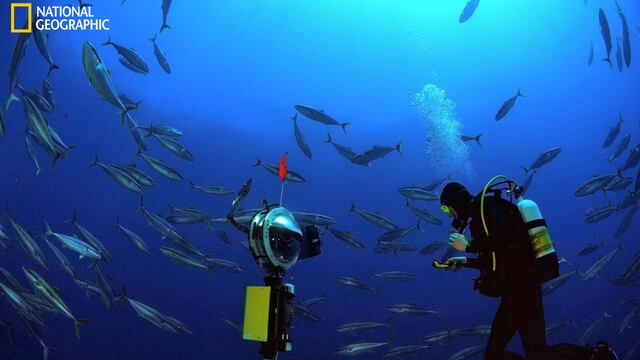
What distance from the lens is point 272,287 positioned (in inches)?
97.8

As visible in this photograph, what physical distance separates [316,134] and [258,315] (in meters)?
14.3

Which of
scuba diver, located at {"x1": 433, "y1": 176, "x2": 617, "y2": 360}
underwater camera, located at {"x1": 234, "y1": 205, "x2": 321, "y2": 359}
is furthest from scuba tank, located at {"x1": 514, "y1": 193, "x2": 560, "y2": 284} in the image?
underwater camera, located at {"x1": 234, "y1": 205, "x2": 321, "y2": 359}

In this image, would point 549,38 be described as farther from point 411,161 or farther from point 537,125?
point 411,161

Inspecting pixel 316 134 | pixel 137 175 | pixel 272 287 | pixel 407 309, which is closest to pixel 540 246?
pixel 272 287

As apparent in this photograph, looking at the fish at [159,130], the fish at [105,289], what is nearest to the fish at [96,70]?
the fish at [159,130]

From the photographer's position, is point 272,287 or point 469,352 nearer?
point 272,287

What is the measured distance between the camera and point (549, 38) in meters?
15.9

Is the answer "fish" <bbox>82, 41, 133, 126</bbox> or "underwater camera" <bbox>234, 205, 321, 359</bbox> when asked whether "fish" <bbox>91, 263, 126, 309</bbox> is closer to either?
"fish" <bbox>82, 41, 133, 126</bbox>

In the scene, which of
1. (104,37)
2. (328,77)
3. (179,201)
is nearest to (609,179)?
(328,77)

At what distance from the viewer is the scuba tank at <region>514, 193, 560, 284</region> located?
10.2ft

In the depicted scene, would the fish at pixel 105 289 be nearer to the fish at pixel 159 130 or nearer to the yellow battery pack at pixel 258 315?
the fish at pixel 159 130

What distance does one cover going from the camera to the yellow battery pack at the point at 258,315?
2.41 meters

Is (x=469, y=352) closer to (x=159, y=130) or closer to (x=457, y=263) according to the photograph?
(x=457, y=263)

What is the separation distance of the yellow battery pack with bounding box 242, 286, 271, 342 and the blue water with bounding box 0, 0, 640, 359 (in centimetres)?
1023
